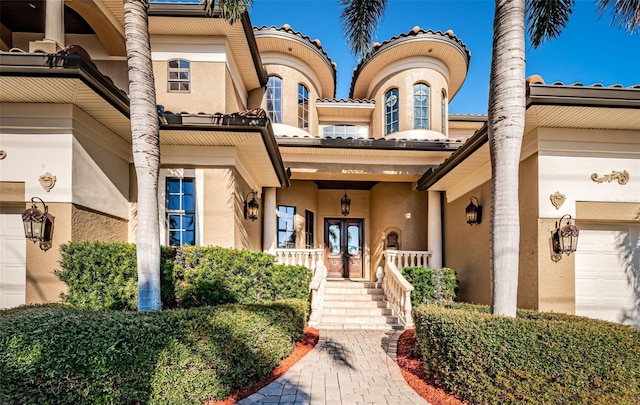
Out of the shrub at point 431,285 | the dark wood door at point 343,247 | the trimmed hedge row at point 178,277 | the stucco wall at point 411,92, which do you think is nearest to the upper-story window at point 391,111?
the stucco wall at point 411,92

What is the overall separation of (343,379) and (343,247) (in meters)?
9.39

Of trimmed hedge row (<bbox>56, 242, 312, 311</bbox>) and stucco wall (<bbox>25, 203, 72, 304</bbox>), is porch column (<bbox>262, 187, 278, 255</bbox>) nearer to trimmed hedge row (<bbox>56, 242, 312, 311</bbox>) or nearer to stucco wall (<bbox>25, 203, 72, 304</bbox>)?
trimmed hedge row (<bbox>56, 242, 312, 311</bbox>)

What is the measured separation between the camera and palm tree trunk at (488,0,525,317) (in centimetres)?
430

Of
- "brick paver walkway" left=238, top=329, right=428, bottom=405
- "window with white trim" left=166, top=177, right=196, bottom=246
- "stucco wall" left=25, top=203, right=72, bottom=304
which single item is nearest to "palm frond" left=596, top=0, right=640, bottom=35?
→ "brick paver walkway" left=238, top=329, right=428, bottom=405

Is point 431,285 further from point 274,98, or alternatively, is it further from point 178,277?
point 274,98

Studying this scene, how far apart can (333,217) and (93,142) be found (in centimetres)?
956

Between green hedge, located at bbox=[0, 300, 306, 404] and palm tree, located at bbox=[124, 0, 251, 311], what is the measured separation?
54 cm

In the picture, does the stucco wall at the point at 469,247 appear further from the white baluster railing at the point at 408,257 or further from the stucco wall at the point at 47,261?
the stucco wall at the point at 47,261

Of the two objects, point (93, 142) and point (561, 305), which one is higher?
point (93, 142)

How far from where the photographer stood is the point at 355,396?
13.9 ft

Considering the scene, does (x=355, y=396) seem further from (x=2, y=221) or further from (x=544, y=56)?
(x=544, y=56)

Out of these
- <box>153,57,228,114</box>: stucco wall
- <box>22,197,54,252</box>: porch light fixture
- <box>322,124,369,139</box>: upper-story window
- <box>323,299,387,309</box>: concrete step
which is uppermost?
<box>322,124,369,139</box>: upper-story window

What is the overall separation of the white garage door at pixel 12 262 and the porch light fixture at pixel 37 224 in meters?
0.75

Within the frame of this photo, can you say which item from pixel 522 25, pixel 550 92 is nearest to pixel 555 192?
pixel 550 92
